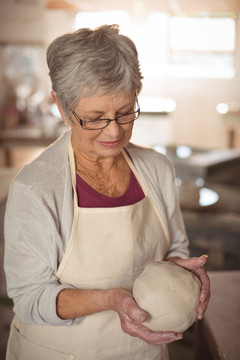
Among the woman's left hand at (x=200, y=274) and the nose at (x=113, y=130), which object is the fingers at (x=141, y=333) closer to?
the woman's left hand at (x=200, y=274)

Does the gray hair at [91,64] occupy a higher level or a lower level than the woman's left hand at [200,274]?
higher

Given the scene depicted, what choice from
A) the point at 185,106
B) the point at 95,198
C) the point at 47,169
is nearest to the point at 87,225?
the point at 95,198

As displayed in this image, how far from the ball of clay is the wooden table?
265 mm

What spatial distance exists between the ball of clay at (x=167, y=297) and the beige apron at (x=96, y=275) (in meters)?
0.09

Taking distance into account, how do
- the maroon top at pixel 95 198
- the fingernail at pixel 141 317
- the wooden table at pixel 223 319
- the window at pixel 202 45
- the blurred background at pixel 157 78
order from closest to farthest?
the fingernail at pixel 141 317 → the maroon top at pixel 95 198 → the wooden table at pixel 223 319 → the blurred background at pixel 157 78 → the window at pixel 202 45

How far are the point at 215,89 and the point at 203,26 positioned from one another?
1.27m

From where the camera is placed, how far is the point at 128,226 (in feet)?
Answer: 4.18

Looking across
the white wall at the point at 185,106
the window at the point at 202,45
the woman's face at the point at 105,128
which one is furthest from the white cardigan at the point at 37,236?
the window at the point at 202,45

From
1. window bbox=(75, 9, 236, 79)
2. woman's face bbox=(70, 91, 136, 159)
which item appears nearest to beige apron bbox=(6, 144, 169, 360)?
woman's face bbox=(70, 91, 136, 159)

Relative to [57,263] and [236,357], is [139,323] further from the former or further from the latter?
[236,357]

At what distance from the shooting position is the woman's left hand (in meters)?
1.22

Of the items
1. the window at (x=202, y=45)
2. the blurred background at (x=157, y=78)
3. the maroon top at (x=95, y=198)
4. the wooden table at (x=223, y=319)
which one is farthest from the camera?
the window at (x=202, y=45)

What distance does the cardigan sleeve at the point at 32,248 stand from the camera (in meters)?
1.13

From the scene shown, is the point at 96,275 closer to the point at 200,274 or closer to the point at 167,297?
the point at 167,297
